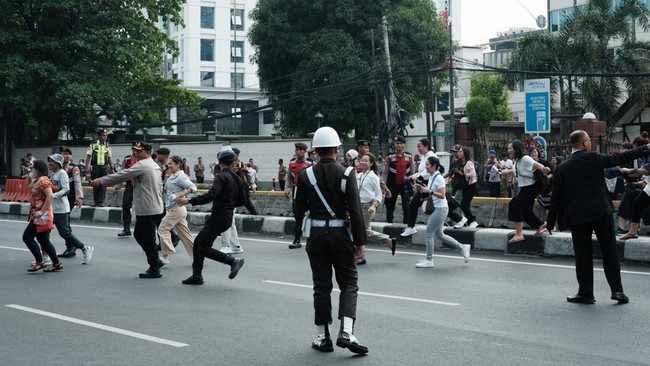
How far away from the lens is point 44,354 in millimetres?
6895

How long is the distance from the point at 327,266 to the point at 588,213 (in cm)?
338

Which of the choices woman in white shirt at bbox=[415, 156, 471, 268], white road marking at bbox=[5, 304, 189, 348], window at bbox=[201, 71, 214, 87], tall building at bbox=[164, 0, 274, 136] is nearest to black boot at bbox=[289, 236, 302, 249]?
woman in white shirt at bbox=[415, 156, 471, 268]

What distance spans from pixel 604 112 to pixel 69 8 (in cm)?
2413

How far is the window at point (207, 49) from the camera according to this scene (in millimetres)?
75562

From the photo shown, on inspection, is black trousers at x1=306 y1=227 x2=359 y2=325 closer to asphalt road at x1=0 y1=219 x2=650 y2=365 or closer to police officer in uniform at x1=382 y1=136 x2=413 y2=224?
asphalt road at x1=0 y1=219 x2=650 y2=365

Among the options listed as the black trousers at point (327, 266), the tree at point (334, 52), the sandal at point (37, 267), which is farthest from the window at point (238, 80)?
the black trousers at point (327, 266)

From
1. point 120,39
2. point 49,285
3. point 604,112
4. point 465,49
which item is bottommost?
point 49,285

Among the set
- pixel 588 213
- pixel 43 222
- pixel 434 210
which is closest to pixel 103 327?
pixel 43 222

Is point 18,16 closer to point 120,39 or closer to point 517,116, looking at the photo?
point 120,39

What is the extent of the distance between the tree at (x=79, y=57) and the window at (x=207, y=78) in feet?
108

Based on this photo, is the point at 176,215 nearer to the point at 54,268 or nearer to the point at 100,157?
the point at 54,268

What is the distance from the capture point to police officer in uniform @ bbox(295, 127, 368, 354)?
269 inches

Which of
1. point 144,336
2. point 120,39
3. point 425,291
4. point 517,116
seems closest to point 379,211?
point 425,291

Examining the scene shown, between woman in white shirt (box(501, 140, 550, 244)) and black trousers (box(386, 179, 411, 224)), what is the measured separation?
265 centimetres
